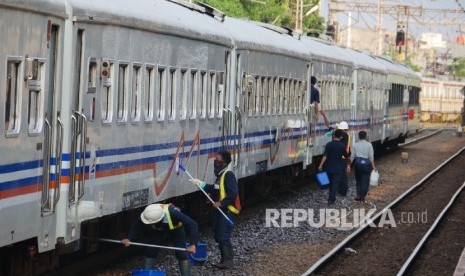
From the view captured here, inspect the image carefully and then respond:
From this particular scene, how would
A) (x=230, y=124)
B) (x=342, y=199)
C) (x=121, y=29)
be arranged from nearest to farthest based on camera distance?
(x=121, y=29) < (x=230, y=124) < (x=342, y=199)

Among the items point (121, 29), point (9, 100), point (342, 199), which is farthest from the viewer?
point (342, 199)

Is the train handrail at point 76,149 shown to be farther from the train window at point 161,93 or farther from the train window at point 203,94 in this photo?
the train window at point 203,94

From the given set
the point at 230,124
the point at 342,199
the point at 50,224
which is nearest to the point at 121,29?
the point at 50,224

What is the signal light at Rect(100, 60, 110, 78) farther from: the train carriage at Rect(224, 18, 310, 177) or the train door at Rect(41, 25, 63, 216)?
the train carriage at Rect(224, 18, 310, 177)

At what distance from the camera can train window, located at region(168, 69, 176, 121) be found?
16047 mm

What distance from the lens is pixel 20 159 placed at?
429 inches

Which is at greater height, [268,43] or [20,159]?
[268,43]

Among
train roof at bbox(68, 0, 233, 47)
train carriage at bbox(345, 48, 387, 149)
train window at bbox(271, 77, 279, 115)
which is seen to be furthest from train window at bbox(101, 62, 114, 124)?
train carriage at bbox(345, 48, 387, 149)

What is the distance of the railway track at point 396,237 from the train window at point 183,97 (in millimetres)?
2718

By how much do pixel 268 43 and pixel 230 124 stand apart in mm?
3753

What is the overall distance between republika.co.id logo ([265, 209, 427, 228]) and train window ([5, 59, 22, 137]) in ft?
35.6

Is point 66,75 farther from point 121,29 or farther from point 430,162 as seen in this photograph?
point 430,162

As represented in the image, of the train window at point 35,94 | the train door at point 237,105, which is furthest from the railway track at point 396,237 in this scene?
the train window at point 35,94

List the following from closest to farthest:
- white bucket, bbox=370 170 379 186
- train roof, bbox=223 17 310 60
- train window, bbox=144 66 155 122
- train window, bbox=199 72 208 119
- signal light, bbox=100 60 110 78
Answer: signal light, bbox=100 60 110 78, train window, bbox=144 66 155 122, train window, bbox=199 72 208 119, train roof, bbox=223 17 310 60, white bucket, bbox=370 170 379 186
